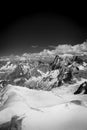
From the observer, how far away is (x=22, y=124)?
2894cm

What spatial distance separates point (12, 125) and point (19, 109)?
5424 millimetres

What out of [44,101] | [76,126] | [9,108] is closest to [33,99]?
[44,101]

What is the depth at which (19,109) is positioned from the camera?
1383 inches

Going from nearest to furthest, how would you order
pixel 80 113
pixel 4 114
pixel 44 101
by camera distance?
pixel 80 113, pixel 4 114, pixel 44 101

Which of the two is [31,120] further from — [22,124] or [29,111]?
[29,111]

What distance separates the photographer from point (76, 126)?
86.7ft

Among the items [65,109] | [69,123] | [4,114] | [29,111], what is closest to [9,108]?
[4,114]

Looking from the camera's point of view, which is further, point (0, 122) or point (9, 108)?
point (9, 108)

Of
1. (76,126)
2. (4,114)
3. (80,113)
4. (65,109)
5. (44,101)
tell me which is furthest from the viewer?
(44,101)

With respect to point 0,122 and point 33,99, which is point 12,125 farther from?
point 33,99

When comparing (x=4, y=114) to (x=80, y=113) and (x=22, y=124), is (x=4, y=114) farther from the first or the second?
(x=80, y=113)

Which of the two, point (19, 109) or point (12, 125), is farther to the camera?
point (19, 109)

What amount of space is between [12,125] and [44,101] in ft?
56.7

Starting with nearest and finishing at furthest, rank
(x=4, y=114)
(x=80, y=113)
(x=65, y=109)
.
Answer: (x=80, y=113) → (x=65, y=109) → (x=4, y=114)
